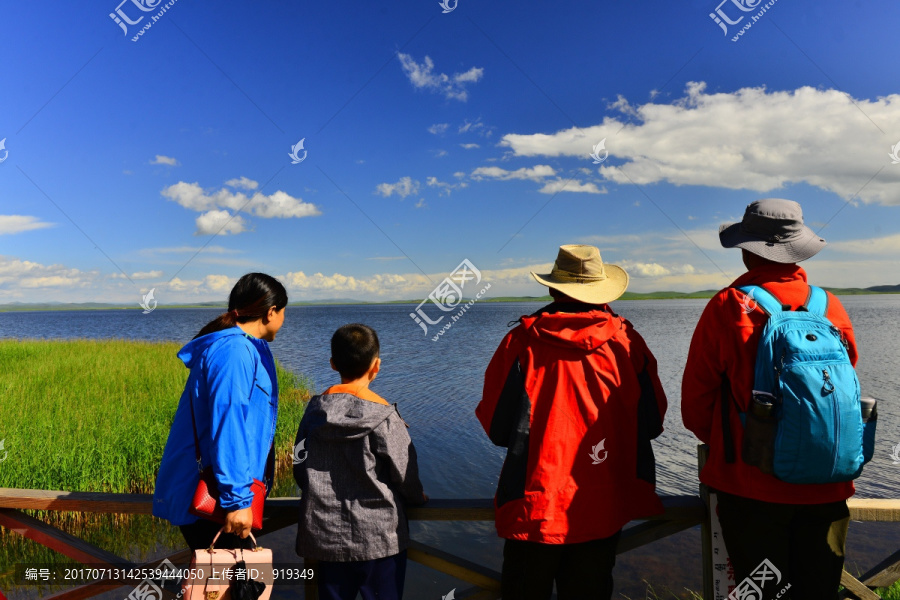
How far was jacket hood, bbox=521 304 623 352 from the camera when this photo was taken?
6.52ft

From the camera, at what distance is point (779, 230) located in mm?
2098

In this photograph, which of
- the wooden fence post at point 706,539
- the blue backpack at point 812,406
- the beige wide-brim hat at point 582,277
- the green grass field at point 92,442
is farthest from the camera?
the green grass field at point 92,442

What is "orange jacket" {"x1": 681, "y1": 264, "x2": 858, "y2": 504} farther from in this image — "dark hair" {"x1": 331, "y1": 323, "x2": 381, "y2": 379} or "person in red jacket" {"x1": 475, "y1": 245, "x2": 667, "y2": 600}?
"dark hair" {"x1": 331, "y1": 323, "x2": 381, "y2": 379}

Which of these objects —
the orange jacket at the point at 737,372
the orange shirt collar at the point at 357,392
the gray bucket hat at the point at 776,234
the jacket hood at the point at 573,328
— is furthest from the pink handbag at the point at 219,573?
the gray bucket hat at the point at 776,234

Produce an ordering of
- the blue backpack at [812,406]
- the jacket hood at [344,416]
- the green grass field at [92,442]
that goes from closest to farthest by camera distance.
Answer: the blue backpack at [812,406] → the jacket hood at [344,416] → the green grass field at [92,442]

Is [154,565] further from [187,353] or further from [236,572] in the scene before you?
[187,353]

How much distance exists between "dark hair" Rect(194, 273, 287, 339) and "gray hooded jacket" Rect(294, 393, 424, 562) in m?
0.48

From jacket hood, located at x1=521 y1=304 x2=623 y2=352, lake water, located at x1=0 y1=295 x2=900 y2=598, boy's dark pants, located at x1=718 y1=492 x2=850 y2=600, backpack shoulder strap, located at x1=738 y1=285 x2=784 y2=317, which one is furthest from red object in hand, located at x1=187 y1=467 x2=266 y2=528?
lake water, located at x1=0 y1=295 x2=900 y2=598

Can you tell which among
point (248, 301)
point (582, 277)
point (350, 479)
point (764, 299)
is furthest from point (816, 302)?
point (248, 301)

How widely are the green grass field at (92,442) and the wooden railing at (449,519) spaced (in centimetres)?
391

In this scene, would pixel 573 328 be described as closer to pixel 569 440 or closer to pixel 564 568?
pixel 569 440

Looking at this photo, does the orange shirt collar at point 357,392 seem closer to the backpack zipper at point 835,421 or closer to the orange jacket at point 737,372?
the orange jacket at point 737,372

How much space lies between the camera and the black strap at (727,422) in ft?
6.58

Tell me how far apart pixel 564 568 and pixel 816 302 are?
139 centimetres
